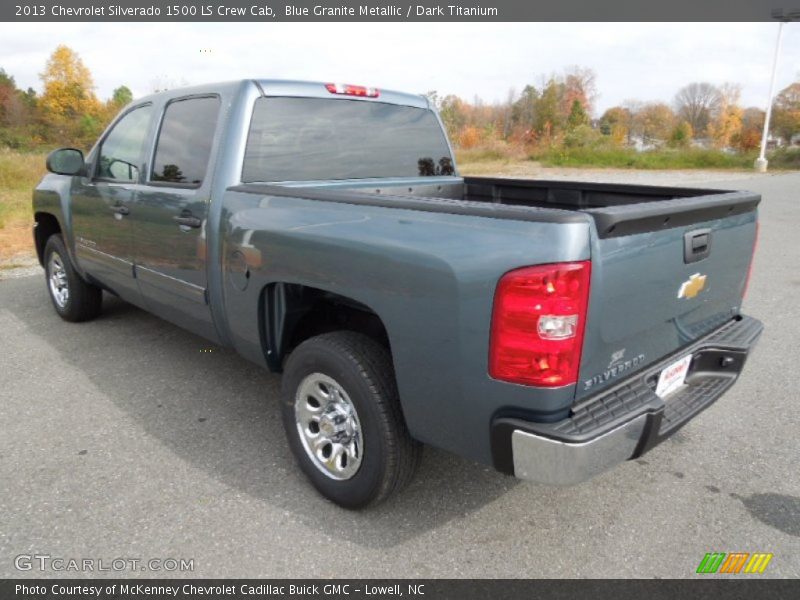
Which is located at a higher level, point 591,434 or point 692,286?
point 692,286

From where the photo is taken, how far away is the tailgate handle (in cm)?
222

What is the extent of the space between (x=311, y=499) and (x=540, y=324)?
1481mm

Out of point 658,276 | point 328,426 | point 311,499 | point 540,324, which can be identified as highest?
point 658,276

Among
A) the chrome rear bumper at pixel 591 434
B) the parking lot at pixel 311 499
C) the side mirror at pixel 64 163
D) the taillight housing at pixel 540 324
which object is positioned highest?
the side mirror at pixel 64 163

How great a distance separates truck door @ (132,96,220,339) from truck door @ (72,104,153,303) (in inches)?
8.0

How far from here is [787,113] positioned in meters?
49.6

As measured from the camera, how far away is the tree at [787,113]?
4881 cm

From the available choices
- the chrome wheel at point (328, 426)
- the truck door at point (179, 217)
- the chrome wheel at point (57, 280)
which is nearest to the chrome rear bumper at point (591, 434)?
the chrome wheel at point (328, 426)

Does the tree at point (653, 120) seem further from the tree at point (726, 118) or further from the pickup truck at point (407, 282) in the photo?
the pickup truck at point (407, 282)

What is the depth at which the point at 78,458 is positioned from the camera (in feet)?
9.83

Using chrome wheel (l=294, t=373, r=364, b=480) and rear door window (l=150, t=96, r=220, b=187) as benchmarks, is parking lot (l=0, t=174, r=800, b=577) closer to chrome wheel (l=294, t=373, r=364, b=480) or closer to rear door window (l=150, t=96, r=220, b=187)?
chrome wheel (l=294, t=373, r=364, b=480)


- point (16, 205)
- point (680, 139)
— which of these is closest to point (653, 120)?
point (680, 139)

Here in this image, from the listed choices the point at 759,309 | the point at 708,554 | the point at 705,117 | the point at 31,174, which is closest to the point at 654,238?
the point at 708,554

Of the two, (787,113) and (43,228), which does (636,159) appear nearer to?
(787,113)
